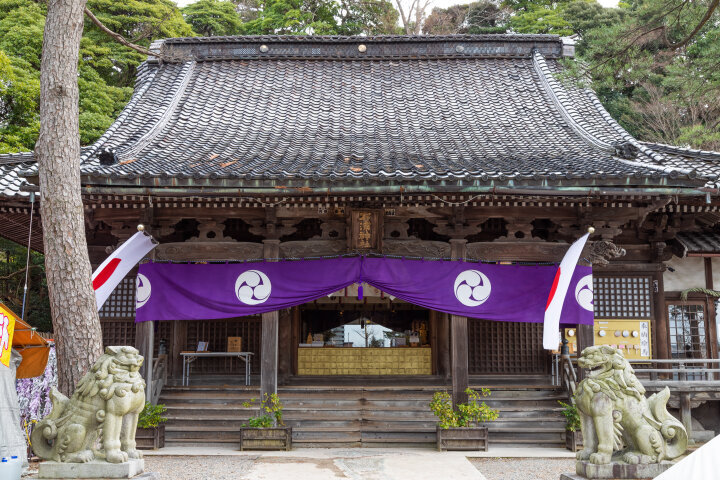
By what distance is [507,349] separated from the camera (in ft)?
40.4

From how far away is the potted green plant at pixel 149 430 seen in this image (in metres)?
9.58

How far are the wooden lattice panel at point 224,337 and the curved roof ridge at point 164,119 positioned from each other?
3691mm

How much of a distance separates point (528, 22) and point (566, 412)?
21588mm

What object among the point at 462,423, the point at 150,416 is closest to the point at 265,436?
the point at 150,416

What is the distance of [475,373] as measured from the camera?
1225 centimetres

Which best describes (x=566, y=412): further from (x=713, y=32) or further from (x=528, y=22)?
(x=528, y=22)

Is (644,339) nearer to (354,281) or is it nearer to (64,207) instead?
(354,281)

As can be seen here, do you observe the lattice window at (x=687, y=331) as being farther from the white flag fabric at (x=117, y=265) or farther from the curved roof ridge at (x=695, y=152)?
the white flag fabric at (x=117, y=265)

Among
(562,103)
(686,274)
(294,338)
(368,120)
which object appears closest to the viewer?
(686,274)

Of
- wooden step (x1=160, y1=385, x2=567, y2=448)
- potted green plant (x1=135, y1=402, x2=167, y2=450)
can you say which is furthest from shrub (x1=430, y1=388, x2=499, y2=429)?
potted green plant (x1=135, y1=402, x2=167, y2=450)

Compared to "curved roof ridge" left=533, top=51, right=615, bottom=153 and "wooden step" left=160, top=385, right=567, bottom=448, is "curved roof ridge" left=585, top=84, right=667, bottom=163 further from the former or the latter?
"wooden step" left=160, top=385, right=567, bottom=448

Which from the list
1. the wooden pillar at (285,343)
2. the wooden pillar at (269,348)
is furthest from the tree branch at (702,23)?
the wooden pillar at (285,343)

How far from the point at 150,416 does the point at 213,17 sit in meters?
22.7

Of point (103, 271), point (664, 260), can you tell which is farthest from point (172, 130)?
point (664, 260)
